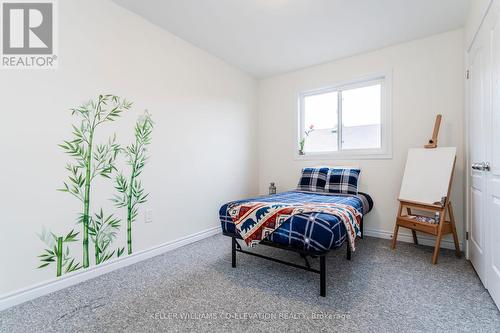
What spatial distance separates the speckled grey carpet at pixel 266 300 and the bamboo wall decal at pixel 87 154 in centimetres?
49

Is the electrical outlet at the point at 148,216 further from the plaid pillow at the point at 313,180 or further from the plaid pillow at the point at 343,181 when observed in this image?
the plaid pillow at the point at 343,181

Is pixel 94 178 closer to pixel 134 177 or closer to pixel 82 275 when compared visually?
pixel 134 177

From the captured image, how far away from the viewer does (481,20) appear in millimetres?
1768

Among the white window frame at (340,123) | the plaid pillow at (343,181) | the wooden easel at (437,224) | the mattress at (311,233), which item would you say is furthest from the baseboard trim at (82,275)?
the wooden easel at (437,224)

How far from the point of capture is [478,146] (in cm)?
188

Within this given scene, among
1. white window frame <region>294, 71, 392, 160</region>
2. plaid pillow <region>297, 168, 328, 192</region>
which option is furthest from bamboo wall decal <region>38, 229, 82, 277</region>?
white window frame <region>294, 71, 392, 160</region>

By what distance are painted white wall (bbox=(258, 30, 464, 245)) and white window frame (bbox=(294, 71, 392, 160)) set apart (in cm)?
6

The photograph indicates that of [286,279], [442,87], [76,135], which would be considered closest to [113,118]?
[76,135]

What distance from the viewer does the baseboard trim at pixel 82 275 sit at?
158 centimetres

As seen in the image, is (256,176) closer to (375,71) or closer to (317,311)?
(375,71)

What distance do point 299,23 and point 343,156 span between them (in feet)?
5.93

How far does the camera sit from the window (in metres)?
3.06

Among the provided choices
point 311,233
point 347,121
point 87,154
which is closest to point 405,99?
point 347,121

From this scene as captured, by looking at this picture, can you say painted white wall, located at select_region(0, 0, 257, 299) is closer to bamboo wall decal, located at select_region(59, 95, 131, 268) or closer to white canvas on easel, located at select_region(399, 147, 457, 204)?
bamboo wall decal, located at select_region(59, 95, 131, 268)
